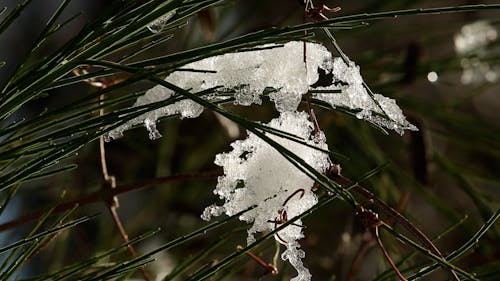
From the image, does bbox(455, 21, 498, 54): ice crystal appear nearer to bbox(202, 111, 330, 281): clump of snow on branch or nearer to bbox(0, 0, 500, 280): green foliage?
bbox(0, 0, 500, 280): green foliage

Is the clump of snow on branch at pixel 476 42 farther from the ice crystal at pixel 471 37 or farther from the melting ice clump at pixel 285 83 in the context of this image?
the melting ice clump at pixel 285 83

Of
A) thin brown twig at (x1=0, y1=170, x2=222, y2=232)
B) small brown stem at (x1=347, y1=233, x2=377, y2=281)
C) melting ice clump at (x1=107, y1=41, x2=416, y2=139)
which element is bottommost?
small brown stem at (x1=347, y1=233, x2=377, y2=281)

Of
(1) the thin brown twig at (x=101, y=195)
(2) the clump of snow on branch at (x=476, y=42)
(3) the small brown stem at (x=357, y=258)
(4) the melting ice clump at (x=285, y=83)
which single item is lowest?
(3) the small brown stem at (x=357, y=258)

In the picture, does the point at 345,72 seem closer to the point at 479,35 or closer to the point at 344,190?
the point at 344,190

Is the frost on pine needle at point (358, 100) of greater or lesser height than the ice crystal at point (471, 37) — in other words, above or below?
below

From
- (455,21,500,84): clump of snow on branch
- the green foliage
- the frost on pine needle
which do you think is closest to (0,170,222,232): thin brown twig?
the green foliage

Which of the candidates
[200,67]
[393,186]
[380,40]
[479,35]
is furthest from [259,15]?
[200,67]

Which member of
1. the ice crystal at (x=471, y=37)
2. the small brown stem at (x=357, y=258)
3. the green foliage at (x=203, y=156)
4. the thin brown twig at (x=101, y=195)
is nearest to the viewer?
the green foliage at (x=203, y=156)

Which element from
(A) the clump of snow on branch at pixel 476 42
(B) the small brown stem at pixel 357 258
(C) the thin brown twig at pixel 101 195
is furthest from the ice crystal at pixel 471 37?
(C) the thin brown twig at pixel 101 195
